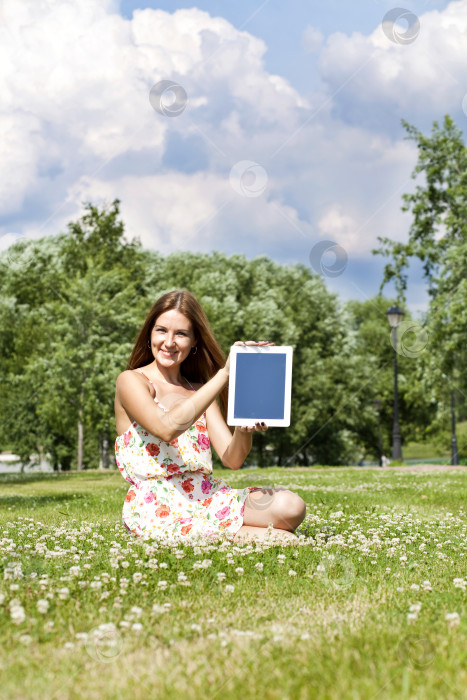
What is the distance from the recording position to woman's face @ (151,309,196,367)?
21.4 feet

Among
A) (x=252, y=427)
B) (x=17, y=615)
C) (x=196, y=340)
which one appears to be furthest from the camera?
(x=196, y=340)

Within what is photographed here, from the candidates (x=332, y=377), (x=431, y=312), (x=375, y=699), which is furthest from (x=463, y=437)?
(x=375, y=699)

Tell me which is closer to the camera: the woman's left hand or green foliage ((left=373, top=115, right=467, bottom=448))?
the woman's left hand

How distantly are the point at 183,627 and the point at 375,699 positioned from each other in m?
1.25

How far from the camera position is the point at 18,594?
4230 millimetres

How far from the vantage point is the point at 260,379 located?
569 cm

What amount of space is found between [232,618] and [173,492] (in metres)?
2.68

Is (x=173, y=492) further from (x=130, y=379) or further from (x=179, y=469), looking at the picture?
(x=130, y=379)

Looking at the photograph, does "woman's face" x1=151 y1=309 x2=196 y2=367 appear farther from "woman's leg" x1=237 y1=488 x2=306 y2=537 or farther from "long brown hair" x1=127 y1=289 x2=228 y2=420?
"woman's leg" x1=237 y1=488 x2=306 y2=537

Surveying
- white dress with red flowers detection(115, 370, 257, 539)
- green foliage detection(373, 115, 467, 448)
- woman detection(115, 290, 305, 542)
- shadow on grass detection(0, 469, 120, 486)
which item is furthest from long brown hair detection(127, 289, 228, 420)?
green foliage detection(373, 115, 467, 448)

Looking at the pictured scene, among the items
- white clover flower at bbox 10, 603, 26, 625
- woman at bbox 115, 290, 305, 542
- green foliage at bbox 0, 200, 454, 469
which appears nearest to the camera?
white clover flower at bbox 10, 603, 26, 625

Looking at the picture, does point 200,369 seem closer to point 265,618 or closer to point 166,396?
point 166,396

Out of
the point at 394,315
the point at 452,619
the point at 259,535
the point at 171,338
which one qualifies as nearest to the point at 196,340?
the point at 171,338

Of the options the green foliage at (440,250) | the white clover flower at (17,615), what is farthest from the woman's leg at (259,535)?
the green foliage at (440,250)
